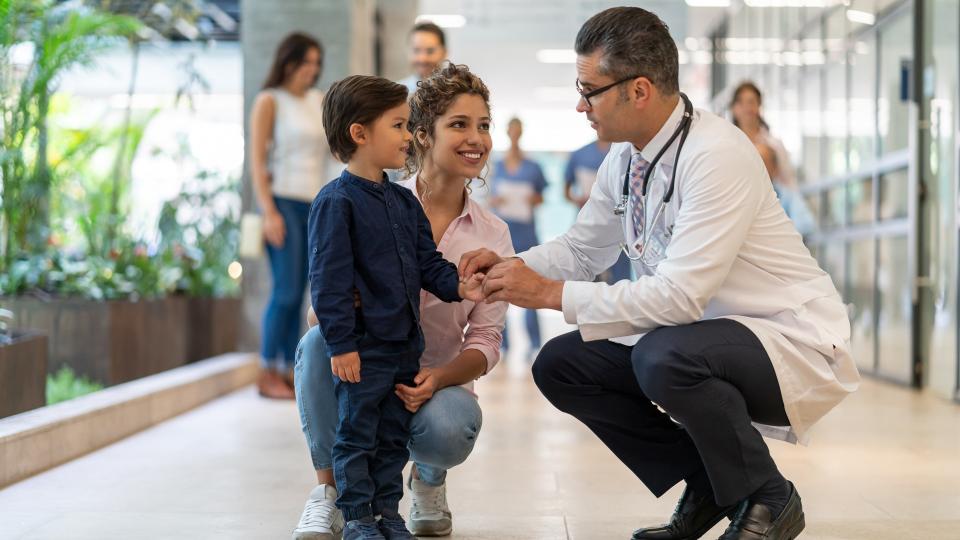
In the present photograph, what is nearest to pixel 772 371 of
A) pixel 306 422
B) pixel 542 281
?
pixel 542 281

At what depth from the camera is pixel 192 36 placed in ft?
26.8

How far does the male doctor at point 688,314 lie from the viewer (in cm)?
216

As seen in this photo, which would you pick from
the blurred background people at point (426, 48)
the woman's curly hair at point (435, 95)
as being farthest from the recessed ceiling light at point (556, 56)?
the woman's curly hair at point (435, 95)

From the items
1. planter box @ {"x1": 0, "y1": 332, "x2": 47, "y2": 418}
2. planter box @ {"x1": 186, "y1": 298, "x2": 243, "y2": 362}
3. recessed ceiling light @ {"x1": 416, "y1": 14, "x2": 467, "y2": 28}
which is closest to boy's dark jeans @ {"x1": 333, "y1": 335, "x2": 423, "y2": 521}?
planter box @ {"x1": 0, "y1": 332, "x2": 47, "y2": 418}

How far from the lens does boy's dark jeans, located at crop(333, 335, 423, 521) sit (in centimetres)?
220

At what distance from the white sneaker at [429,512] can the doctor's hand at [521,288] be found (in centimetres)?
52

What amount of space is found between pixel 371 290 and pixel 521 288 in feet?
0.96

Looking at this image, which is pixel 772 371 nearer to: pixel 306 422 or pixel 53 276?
pixel 306 422

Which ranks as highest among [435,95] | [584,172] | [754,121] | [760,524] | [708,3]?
[708,3]

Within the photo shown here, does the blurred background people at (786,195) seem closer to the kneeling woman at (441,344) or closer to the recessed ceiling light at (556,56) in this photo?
the kneeling woman at (441,344)

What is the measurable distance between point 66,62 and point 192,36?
11.4 feet

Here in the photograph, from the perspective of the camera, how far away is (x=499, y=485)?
3.12 meters

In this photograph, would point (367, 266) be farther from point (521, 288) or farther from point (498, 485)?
point (498, 485)

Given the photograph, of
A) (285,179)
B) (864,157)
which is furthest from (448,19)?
(285,179)
